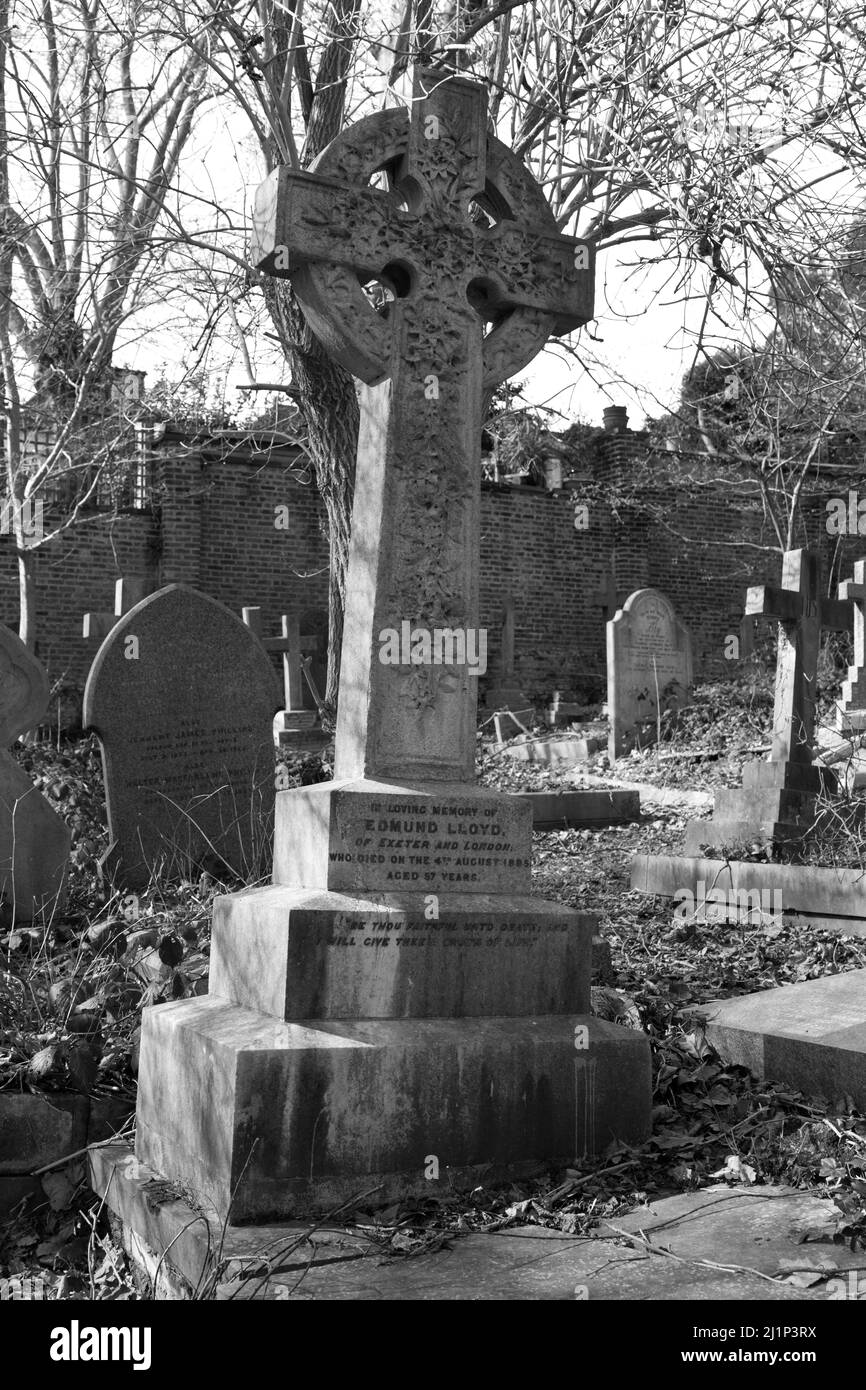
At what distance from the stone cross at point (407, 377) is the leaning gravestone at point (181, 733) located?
12.4ft

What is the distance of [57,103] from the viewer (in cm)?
952

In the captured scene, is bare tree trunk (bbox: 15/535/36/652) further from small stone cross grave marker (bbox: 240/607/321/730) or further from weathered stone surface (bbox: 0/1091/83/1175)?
weathered stone surface (bbox: 0/1091/83/1175)

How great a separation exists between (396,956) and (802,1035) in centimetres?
146

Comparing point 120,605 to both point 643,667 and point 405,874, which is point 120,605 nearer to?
point 643,667

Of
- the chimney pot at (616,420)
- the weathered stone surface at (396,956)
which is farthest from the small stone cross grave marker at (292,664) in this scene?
the weathered stone surface at (396,956)

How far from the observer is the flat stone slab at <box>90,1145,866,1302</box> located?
2709 millimetres

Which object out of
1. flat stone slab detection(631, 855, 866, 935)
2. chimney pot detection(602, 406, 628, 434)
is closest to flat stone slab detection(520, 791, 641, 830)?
flat stone slab detection(631, 855, 866, 935)

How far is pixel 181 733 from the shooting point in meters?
7.96

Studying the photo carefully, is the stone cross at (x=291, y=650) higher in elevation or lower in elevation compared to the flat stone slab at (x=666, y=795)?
higher

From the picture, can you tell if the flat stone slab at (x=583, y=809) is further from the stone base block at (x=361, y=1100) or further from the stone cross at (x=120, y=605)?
the stone base block at (x=361, y=1100)

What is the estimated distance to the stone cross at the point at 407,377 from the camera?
4.00 meters

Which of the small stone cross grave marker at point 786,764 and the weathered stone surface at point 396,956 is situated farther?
the small stone cross grave marker at point 786,764
